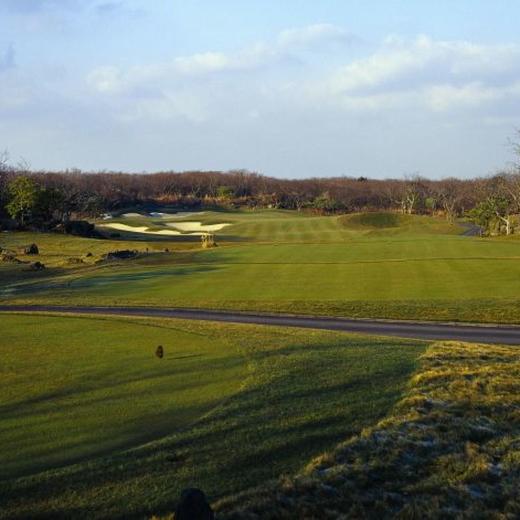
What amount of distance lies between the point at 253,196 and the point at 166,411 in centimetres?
15945

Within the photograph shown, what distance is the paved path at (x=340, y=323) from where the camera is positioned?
2403cm

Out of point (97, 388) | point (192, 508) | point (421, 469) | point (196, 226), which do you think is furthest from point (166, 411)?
point (196, 226)

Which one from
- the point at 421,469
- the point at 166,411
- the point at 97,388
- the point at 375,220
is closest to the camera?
the point at 421,469

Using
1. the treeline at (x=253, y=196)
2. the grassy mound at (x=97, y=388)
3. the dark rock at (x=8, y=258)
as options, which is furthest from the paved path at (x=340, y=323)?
Answer: the treeline at (x=253, y=196)

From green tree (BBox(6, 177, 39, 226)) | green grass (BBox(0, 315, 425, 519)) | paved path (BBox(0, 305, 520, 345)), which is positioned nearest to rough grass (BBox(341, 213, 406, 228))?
green tree (BBox(6, 177, 39, 226))

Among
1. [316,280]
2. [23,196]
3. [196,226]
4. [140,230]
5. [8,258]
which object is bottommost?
[316,280]

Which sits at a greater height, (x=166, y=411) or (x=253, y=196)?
(x=253, y=196)

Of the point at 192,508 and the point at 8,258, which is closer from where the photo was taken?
the point at 192,508

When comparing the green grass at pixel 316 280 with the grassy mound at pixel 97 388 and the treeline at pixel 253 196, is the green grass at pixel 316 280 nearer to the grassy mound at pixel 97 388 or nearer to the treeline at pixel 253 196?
the grassy mound at pixel 97 388

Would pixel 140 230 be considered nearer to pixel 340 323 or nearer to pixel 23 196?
pixel 23 196

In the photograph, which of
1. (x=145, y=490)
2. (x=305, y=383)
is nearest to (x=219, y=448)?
(x=145, y=490)

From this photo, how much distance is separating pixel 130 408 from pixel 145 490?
361cm

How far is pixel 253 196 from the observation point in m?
171

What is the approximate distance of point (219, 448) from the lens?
1080 centimetres
